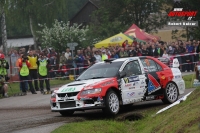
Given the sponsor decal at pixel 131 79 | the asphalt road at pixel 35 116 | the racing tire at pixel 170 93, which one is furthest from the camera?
the racing tire at pixel 170 93

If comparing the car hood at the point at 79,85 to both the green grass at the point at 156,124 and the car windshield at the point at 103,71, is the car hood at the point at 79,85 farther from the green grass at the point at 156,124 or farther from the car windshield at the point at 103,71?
the green grass at the point at 156,124

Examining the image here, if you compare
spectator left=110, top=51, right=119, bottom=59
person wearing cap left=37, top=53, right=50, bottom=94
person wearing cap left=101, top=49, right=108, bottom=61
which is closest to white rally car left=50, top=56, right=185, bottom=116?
person wearing cap left=37, top=53, right=50, bottom=94

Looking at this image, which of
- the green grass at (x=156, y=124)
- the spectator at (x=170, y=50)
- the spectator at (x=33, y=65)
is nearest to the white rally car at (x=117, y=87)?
A: the green grass at (x=156, y=124)

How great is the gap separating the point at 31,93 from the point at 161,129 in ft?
48.8

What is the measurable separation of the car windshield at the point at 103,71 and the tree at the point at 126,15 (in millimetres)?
38750

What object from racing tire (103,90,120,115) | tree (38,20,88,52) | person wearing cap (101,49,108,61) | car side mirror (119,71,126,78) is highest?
tree (38,20,88,52)

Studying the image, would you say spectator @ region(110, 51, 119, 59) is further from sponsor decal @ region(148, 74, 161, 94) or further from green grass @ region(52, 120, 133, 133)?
green grass @ region(52, 120, 133, 133)

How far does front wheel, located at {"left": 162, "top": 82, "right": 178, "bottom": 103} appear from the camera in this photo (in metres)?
17.3

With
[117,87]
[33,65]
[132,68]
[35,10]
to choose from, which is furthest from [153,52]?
[35,10]

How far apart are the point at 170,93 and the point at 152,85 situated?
92cm

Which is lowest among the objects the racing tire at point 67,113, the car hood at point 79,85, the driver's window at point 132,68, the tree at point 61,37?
the racing tire at point 67,113

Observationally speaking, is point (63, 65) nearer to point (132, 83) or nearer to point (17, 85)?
point (17, 85)

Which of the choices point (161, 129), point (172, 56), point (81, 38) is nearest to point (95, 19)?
point (81, 38)

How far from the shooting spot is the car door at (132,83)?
15937 millimetres
